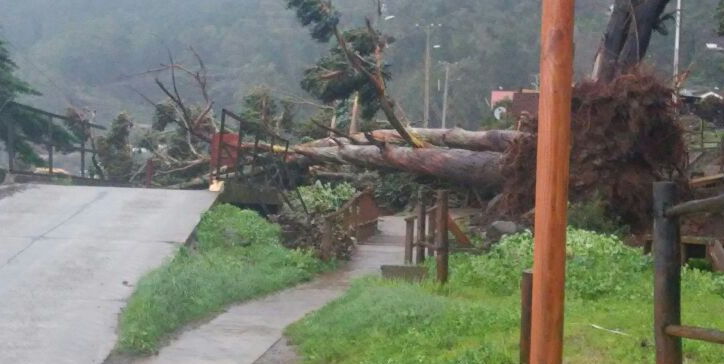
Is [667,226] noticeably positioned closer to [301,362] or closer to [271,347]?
[301,362]

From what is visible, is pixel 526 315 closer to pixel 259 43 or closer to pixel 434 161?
pixel 434 161

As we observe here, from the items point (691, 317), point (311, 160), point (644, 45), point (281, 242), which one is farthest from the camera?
point (311, 160)

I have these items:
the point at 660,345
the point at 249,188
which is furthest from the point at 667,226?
the point at 249,188

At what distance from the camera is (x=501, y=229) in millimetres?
14414

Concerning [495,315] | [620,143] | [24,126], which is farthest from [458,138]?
[495,315]

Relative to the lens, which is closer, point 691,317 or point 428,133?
point 691,317

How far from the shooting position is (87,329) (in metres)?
8.75

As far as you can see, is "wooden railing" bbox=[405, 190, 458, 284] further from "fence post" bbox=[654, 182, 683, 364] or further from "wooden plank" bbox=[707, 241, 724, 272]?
"fence post" bbox=[654, 182, 683, 364]

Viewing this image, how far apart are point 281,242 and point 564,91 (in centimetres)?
961

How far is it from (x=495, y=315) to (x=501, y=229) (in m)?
6.40

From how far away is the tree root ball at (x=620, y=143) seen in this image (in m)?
14.2

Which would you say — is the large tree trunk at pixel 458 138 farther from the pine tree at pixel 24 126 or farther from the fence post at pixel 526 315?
the fence post at pixel 526 315

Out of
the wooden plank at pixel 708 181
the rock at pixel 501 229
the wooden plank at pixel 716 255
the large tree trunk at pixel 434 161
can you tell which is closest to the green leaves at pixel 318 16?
the large tree trunk at pixel 434 161

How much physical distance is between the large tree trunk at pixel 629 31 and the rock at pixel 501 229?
133 inches
